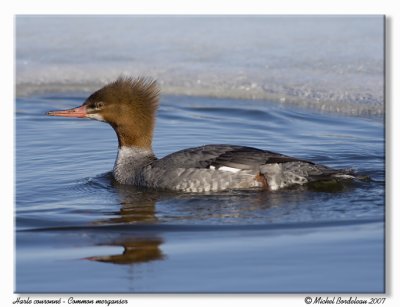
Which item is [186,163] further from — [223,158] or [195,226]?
[195,226]

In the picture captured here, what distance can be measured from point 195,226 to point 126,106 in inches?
85.7

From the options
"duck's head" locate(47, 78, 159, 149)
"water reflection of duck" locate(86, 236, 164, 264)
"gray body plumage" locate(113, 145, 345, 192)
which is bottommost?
"water reflection of duck" locate(86, 236, 164, 264)

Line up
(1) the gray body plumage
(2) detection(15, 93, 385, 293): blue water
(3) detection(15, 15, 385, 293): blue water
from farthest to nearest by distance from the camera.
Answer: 1. (1) the gray body plumage
2. (3) detection(15, 15, 385, 293): blue water
3. (2) detection(15, 93, 385, 293): blue water

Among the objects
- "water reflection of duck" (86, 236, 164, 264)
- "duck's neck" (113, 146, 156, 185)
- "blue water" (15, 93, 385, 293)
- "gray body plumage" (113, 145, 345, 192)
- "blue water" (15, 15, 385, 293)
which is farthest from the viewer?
"duck's neck" (113, 146, 156, 185)

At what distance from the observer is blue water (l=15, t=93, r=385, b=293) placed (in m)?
5.83

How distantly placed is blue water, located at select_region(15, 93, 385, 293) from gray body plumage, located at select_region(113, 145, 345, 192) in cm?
17

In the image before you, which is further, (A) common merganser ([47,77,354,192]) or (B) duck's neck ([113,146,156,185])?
(B) duck's neck ([113,146,156,185])

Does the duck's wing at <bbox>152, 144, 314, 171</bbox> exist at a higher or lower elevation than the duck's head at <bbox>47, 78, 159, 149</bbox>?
lower

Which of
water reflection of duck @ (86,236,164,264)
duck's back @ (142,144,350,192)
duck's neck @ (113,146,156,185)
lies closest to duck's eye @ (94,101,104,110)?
duck's neck @ (113,146,156,185)

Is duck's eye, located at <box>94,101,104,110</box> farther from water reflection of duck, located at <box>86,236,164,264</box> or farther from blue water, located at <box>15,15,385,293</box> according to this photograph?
water reflection of duck, located at <box>86,236,164,264</box>
